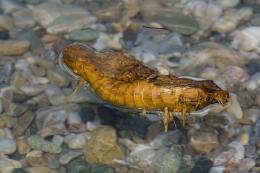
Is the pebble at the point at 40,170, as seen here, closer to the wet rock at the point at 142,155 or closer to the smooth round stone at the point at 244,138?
the wet rock at the point at 142,155

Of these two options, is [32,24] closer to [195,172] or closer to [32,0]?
[32,0]

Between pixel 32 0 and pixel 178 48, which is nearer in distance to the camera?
pixel 178 48

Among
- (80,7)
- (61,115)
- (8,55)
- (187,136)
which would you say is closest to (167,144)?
(187,136)

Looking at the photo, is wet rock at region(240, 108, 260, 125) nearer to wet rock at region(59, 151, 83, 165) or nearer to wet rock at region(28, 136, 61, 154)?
wet rock at region(59, 151, 83, 165)

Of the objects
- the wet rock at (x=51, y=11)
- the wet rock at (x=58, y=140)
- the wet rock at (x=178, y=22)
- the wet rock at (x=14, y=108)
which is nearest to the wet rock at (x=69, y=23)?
the wet rock at (x=51, y=11)

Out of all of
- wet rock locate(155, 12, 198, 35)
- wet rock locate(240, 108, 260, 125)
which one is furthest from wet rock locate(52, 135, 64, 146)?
wet rock locate(155, 12, 198, 35)

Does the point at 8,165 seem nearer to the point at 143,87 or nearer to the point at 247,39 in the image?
the point at 143,87

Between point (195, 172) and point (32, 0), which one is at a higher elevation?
point (32, 0)
